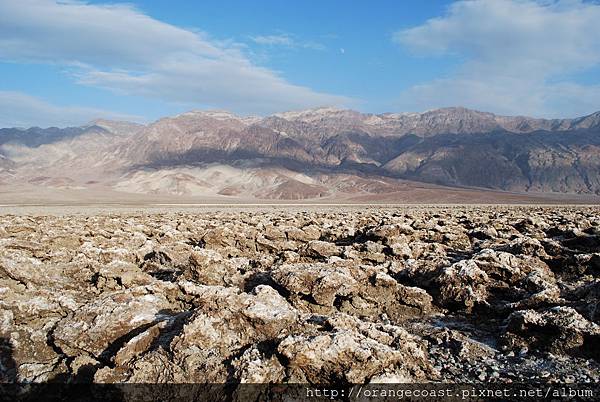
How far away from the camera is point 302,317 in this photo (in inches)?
271

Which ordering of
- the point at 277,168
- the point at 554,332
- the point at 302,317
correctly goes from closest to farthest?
the point at 554,332, the point at 302,317, the point at 277,168

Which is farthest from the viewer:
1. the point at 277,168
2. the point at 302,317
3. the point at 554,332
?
the point at 277,168

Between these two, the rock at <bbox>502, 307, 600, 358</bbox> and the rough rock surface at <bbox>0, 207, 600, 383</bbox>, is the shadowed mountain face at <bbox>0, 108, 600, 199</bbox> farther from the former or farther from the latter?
the rock at <bbox>502, 307, 600, 358</bbox>

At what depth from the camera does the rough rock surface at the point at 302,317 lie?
5637 millimetres

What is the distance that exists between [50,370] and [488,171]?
189054mm

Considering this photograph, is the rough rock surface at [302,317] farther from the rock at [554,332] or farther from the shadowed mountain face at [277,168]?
the shadowed mountain face at [277,168]

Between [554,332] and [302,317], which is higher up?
[554,332]

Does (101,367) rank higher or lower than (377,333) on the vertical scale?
lower

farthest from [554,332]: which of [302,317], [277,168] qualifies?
[277,168]

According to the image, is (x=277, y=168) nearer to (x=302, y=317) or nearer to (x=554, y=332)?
(x=302, y=317)

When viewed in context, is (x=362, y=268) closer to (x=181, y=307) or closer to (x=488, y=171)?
(x=181, y=307)

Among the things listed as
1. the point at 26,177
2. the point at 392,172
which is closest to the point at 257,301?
the point at 392,172

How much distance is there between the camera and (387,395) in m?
5.04

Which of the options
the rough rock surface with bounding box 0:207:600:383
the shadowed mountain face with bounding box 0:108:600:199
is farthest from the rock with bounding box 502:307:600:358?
the shadowed mountain face with bounding box 0:108:600:199
